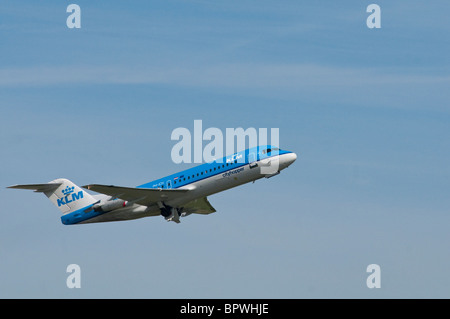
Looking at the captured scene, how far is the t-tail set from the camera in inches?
3019

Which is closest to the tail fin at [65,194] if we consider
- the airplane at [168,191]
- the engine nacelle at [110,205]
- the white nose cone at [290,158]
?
the airplane at [168,191]

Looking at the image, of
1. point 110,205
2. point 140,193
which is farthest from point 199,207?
point 140,193

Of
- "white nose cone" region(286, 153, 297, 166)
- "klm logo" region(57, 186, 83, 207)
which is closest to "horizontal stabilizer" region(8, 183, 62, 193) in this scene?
"klm logo" region(57, 186, 83, 207)

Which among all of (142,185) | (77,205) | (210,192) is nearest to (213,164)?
(210,192)

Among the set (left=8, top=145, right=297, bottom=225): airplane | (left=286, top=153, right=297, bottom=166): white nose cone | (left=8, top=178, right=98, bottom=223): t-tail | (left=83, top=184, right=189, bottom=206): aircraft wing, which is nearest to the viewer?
(left=286, top=153, right=297, bottom=166): white nose cone

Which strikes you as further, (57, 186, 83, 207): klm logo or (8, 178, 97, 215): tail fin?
(57, 186, 83, 207): klm logo

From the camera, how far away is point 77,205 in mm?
77000

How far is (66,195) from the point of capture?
78188 mm

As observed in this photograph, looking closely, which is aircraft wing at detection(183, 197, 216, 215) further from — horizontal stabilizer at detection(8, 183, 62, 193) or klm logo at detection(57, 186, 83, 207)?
horizontal stabilizer at detection(8, 183, 62, 193)

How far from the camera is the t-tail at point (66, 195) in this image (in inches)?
3019

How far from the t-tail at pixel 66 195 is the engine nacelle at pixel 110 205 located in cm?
185

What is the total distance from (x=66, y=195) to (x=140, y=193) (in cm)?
1115

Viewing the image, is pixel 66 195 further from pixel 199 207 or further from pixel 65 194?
pixel 199 207
